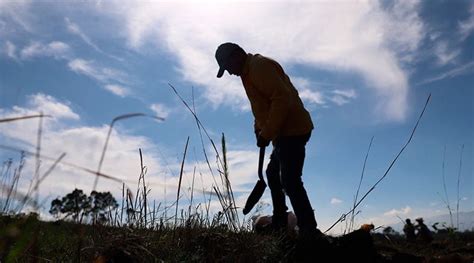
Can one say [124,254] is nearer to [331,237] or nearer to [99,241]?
[99,241]

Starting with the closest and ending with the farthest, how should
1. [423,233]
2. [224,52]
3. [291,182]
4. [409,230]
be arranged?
[291,182] → [224,52] → [423,233] → [409,230]

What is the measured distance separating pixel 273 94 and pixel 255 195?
0.94 meters

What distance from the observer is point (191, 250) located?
2658 millimetres

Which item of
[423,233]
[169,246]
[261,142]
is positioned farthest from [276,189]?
[423,233]

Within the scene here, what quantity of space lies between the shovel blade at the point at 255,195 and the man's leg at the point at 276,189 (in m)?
0.16

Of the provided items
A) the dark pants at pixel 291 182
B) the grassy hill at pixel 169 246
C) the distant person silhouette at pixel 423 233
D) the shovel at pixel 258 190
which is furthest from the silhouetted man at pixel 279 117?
the distant person silhouette at pixel 423 233

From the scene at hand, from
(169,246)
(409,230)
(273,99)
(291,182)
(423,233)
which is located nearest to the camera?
(169,246)

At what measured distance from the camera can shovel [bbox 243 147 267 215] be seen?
3.91 m

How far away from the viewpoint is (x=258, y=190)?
407 centimetres

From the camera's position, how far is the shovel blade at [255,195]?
3910 millimetres

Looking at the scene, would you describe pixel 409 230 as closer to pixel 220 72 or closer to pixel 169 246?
pixel 220 72

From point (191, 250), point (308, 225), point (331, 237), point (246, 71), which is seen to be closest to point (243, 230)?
point (191, 250)

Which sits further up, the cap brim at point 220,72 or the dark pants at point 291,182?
the cap brim at point 220,72

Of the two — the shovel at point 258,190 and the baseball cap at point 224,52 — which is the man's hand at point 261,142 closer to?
the shovel at point 258,190
